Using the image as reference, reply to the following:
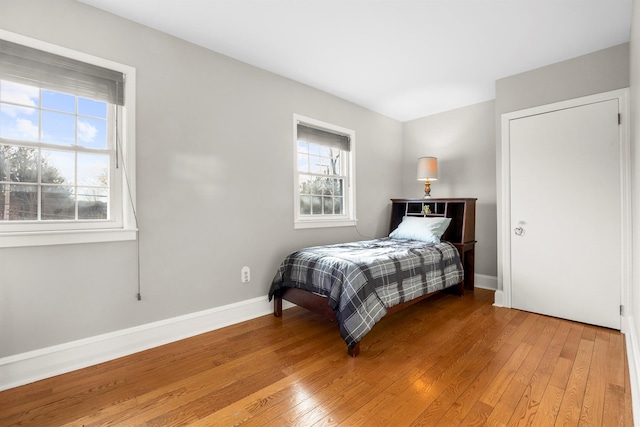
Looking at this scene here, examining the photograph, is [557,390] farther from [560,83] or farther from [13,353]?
[13,353]

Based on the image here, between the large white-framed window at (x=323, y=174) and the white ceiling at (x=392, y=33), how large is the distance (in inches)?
22.6

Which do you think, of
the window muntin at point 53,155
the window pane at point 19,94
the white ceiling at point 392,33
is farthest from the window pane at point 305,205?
the window pane at point 19,94

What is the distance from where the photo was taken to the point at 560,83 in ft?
9.27

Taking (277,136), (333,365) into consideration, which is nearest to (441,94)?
(277,136)

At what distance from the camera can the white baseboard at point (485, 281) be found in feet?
12.3

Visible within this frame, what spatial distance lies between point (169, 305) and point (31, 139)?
1435 millimetres

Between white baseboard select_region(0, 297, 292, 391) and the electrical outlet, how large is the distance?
0.70 feet

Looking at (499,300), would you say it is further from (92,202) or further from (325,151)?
(92,202)

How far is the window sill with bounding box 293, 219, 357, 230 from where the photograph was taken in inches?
129

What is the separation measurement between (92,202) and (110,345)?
1.01 meters

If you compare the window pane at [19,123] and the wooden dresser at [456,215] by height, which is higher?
the window pane at [19,123]

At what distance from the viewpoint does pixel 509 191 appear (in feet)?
10.1

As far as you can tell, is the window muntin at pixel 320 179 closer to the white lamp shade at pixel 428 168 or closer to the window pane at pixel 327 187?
the window pane at pixel 327 187

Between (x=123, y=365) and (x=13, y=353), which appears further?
(x=123, y=365)
